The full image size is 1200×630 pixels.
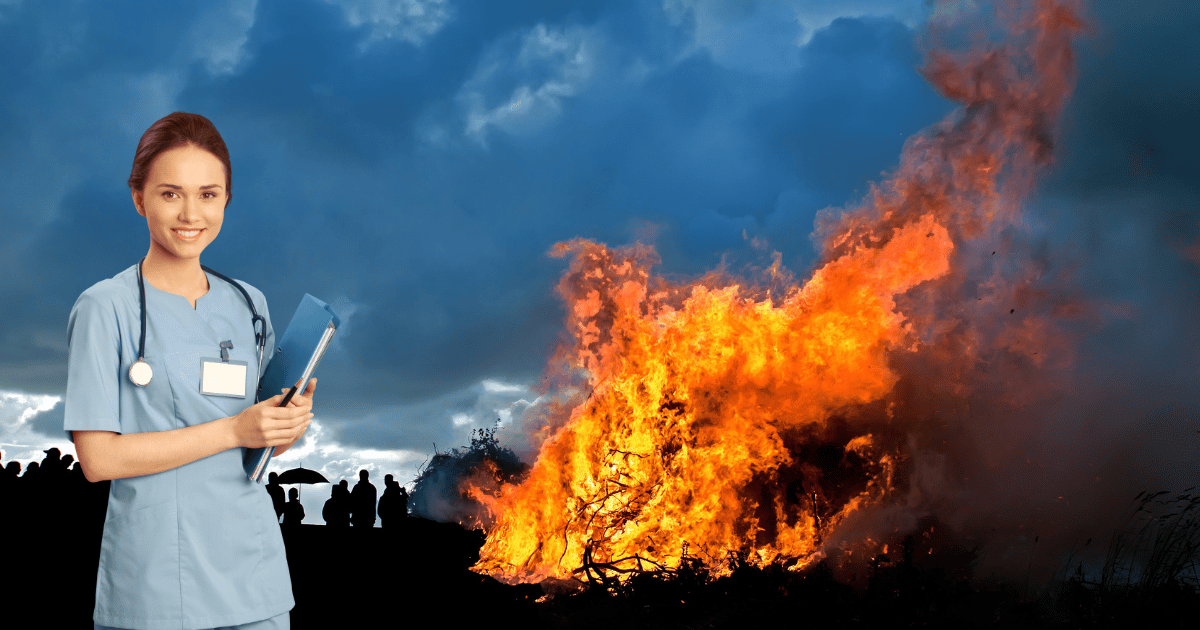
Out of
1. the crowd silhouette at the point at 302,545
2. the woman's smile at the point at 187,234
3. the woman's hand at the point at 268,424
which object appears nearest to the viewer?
the woman's hand at the point at 268,424

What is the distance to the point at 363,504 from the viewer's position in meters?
13.9

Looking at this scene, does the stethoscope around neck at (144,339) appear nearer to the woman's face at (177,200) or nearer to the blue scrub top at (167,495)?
the blue scrub top at (167,495)

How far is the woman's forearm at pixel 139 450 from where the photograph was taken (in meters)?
2.48

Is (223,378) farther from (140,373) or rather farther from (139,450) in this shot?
(139,450)

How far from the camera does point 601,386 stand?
10773mm

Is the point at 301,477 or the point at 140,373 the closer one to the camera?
the point at 140,373

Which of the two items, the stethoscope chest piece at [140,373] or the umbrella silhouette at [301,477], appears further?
the umbrella silhouette at [301,477]

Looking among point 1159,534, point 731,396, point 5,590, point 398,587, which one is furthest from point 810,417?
point 5,590

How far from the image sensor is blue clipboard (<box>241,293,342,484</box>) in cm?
268

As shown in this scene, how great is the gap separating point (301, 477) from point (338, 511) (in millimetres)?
1030

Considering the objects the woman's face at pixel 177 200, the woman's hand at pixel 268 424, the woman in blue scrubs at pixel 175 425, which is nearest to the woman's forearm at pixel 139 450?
the woman in blue scrubs at pixel 175 425

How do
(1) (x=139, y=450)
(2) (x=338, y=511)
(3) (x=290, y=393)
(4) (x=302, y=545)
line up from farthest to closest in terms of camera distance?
(2) (x=338, y=511) < (4) (x=302, y=545) < (3) (x=290, y=393) < (1) (x=139, y=450)

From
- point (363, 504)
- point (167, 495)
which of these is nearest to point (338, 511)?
point (363, 504)

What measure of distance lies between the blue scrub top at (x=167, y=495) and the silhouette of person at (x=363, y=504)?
1184cm
